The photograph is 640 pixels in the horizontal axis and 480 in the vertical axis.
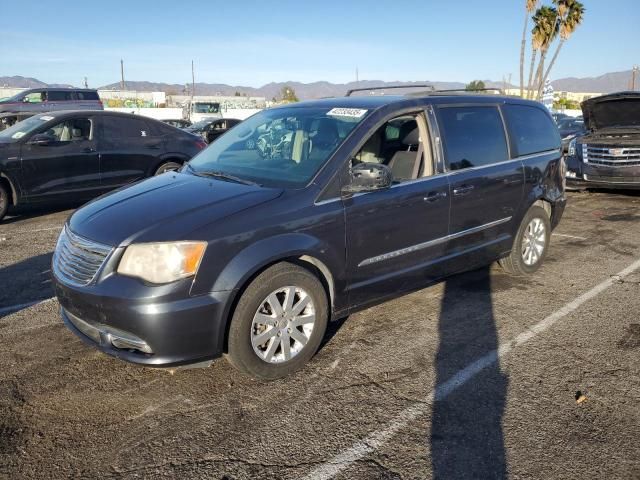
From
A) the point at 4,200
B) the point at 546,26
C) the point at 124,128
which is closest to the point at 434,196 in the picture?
the point at 124,128

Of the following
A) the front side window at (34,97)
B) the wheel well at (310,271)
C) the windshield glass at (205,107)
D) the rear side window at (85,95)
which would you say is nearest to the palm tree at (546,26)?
the windshield glass at (205,107)

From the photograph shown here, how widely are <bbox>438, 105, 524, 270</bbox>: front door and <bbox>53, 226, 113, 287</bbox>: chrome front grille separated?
8.76ft

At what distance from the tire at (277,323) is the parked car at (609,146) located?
25.4ft

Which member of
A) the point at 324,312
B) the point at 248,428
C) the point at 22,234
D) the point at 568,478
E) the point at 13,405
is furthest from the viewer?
the point at 22,234

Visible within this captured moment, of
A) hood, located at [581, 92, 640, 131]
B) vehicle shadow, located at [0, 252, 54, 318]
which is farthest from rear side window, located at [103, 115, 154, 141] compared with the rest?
hood, located at [581, 92, 640, 131]

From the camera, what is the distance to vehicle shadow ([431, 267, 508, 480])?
2.58 meters

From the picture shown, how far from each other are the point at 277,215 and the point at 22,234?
523cm

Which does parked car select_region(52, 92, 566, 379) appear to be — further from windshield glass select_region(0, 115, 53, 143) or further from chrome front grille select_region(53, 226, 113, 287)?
windshield glass select_region(0, 115, 53, 143)

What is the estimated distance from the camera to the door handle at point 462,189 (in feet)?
14.1

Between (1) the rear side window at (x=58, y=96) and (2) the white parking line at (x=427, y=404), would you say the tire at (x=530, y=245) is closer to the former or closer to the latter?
(2) the white parking line at (x=427, y=404)

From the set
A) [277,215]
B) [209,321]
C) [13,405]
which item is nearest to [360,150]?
[277,215]

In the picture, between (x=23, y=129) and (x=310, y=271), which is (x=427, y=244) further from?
(x=23, y=129)

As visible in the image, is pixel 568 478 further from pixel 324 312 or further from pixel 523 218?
pixel 523 218

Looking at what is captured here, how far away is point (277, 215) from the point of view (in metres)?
3.24
